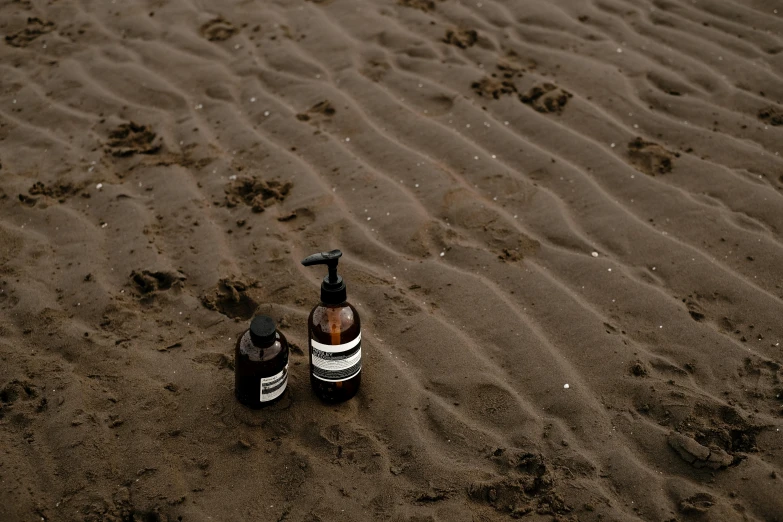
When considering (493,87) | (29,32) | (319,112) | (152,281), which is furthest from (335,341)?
(29,32)

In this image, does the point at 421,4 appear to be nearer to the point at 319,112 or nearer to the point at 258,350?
the point at 319,112

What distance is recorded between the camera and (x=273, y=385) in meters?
2.60

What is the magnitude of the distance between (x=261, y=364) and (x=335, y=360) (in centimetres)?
26

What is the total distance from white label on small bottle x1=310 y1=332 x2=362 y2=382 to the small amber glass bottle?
0.39 ft

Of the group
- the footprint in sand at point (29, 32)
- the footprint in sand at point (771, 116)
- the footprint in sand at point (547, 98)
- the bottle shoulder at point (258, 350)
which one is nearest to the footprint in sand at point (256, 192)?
the bottle shoulder at point (258, 350)

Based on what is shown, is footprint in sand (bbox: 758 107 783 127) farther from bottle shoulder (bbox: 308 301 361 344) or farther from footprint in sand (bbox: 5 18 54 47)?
footprint in sand (bbox: 5 18 54 47)

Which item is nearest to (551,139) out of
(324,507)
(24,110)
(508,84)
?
(508,84)

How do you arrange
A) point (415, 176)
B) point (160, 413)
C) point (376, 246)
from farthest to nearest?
1. point (415, 176)
2. point (376, 246)
3. point (160, 413)

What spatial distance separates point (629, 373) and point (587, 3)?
292 centimetres

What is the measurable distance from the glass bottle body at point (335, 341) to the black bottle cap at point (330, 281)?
4cm

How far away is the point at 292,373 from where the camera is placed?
9.21ft

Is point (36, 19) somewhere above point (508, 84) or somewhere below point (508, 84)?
below

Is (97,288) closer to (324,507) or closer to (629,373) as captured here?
(324,507)

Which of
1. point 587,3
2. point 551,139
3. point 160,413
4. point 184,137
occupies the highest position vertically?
point 587,3
